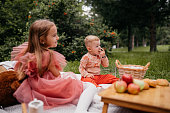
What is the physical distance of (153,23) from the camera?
36.4 ft

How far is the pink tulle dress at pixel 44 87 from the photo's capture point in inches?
70.5

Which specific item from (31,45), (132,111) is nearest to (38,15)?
(31,45)

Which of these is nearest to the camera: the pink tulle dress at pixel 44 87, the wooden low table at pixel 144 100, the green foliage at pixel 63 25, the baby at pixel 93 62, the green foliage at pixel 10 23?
the wooden low table at pixel 144 100

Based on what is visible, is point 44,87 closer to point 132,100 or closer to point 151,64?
point 132,100

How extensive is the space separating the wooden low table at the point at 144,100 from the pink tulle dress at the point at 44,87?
0.63m

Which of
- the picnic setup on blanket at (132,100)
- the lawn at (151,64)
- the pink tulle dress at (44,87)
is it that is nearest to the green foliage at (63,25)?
the lawn at (151,64)

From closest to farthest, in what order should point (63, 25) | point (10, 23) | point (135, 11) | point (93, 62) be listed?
point (93, 62) → point (63, 25) → point (10, 23) → point (135, 11)

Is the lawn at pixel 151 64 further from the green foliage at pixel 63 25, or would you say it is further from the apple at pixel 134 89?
the apple at pixel 134 89

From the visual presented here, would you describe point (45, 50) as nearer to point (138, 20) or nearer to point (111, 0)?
point (111, 0)

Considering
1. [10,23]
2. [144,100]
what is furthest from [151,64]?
[10,23]

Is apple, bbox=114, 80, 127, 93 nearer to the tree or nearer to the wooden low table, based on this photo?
the wooden low table

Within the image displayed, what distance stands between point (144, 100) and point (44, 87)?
1.21 metres

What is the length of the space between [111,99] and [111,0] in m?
10.7

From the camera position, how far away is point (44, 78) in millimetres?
1923
